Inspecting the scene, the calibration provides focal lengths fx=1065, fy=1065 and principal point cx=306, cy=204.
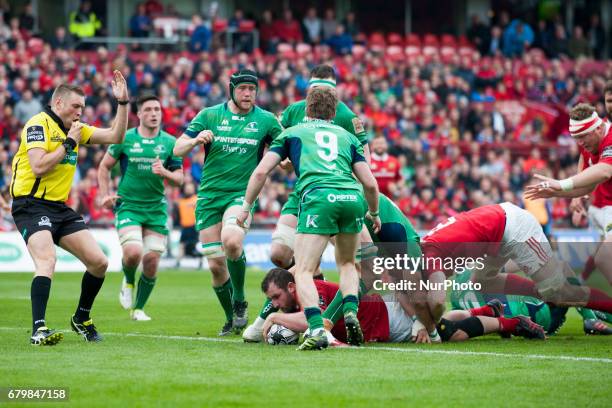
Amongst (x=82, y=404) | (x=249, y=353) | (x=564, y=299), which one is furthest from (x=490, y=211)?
(x=82, y=404)

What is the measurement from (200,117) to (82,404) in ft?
18.1

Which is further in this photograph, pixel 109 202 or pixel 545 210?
pixel 545 210

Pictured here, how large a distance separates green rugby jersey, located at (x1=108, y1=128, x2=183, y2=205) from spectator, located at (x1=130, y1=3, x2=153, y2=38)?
1887 centimetres

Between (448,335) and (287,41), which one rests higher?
(287,41)

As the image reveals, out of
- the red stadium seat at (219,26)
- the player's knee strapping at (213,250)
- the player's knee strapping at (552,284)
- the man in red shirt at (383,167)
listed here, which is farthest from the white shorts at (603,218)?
the red stadium seat at (219,26)

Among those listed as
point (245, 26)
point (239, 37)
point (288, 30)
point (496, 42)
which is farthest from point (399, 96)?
point (496, 42)

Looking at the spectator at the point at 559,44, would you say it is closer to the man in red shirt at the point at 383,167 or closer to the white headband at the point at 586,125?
the man in red shirt at the point at 383,167

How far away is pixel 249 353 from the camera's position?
926 cm

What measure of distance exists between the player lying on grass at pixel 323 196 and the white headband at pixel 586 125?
2.60 metres

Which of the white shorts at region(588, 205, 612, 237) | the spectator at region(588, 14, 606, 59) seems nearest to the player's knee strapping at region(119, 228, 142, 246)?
the white shorts at region(588, 205, 612, 237)

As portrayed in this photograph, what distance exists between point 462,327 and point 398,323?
655 millimetres

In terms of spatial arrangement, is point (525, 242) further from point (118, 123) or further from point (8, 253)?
point (8, 253)

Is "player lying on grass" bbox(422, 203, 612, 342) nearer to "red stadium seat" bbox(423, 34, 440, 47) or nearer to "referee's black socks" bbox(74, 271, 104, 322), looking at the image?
"referee's black socks" bbox(74, 271, 104, 322)

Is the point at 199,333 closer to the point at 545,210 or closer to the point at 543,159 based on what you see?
the point at 545,210
